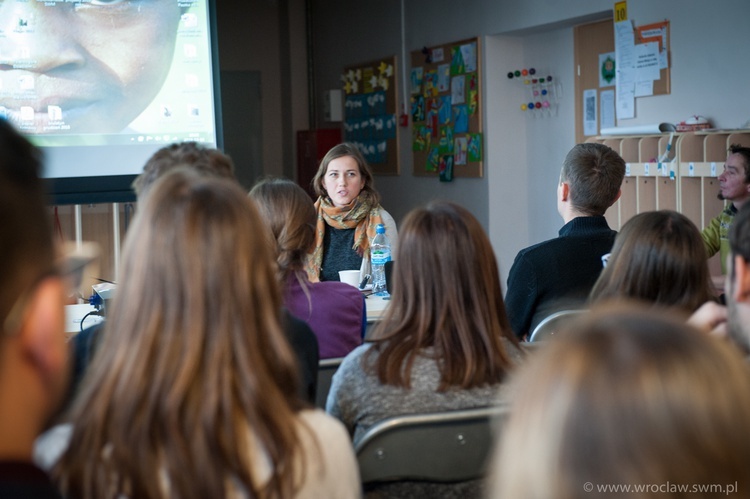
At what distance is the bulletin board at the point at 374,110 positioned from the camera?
8.26 metres

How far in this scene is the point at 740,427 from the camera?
69 cm

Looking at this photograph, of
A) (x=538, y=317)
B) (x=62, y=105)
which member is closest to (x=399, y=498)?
(x=538, y=317)

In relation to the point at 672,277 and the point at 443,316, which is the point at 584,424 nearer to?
the point at 443,316

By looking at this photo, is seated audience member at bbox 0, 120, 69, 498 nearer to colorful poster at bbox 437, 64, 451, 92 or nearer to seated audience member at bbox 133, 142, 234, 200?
seated audience member at bbox 133, 142, 234, 200

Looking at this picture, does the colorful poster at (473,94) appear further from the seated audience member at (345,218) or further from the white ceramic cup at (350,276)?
the white ceramic cup at (350,276)

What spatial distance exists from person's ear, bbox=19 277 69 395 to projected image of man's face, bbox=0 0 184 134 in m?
3.99

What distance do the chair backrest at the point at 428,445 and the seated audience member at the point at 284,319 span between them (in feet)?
0.62

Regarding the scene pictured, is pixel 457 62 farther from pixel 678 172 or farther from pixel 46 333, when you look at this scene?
pixel 46 333

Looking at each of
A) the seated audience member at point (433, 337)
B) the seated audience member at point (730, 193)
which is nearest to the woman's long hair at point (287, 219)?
the seated audience member at point (433, 337)

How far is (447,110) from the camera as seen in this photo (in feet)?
24.5

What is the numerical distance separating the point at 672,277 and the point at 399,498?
847 millimetres

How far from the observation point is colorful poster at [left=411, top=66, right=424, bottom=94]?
7.78m

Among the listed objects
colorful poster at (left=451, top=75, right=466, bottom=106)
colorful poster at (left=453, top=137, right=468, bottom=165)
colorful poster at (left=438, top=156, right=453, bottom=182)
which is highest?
colorful poster at (left=451, top=75, right=466, bottom=106)

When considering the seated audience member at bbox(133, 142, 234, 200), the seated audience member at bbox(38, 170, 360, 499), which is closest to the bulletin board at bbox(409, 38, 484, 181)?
the seated audience member at bbox(133, 142, 234, 200)
